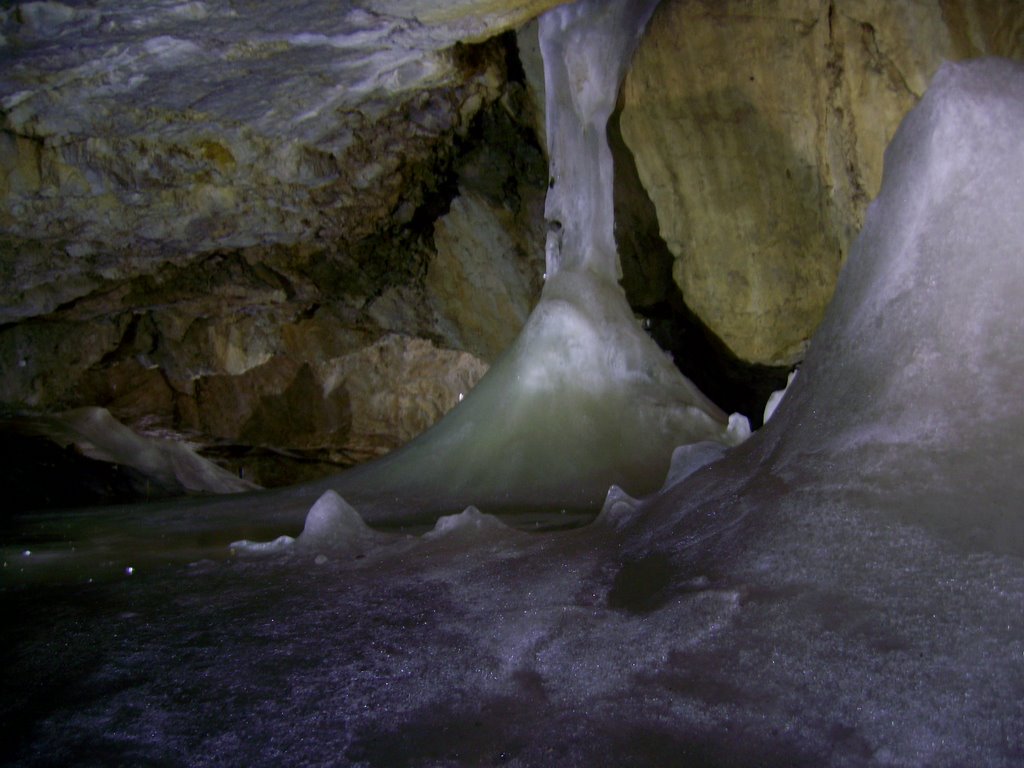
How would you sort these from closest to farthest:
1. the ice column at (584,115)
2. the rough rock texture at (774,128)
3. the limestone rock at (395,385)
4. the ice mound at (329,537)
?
the ice mound at (329,537) < the rough rock texture at (774,128) < the ice column at (584,115) < the limestone rock at (395,385)

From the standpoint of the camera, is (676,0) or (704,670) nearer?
(704,670)

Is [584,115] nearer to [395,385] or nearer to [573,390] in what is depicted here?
[573,390]

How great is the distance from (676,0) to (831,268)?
1.26 metres

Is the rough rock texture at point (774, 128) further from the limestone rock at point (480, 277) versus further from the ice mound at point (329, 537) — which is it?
the ice mound at point (329, 537)

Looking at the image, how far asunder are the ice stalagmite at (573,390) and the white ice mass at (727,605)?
2.44 feet

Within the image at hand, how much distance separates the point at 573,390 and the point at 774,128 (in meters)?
1.29

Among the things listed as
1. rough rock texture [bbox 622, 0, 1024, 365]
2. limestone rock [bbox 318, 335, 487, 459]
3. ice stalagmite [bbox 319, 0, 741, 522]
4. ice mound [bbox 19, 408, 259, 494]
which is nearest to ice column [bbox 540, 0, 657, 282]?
ice stalagmite [bbox 319, 0, 741, 522]

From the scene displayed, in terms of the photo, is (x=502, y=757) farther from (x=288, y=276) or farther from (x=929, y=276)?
(x=288, y=276)

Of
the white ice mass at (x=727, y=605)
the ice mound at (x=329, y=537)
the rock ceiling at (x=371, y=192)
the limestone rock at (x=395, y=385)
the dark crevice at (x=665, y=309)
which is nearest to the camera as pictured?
the white ice mass at (x=727, y=605)

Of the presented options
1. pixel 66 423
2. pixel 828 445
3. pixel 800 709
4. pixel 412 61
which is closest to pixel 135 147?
pixel 412 61

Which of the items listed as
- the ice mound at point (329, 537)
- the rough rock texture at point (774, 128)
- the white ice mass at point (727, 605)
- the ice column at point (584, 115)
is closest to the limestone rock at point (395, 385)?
the ice column at point (584, 115)

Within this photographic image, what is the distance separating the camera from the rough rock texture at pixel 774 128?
2.94 metres

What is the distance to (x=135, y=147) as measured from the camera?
393 centimetres

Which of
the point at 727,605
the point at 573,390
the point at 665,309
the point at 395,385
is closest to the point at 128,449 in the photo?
the point at 395,385
